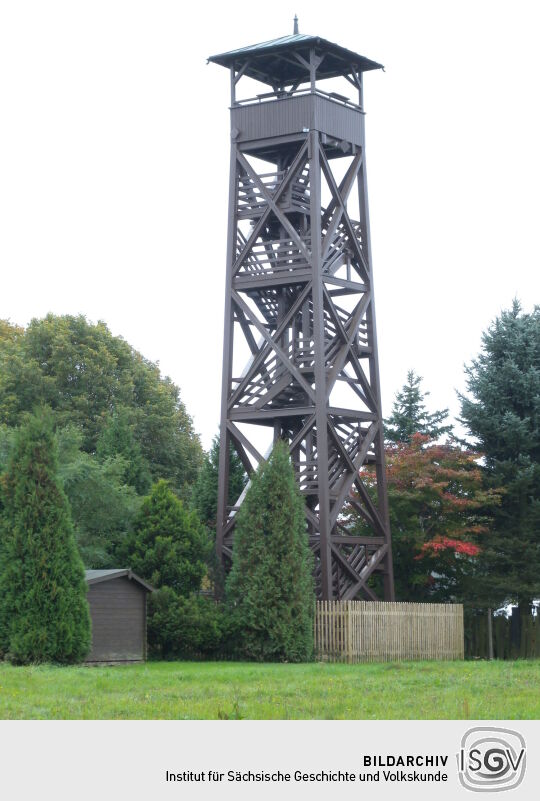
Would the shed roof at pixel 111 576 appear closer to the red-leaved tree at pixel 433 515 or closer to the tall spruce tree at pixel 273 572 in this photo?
the tall spruce tree at pixel 273 572

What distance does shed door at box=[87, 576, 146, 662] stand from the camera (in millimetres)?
34312

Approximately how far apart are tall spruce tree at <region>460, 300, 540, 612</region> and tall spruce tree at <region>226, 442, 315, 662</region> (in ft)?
32.3

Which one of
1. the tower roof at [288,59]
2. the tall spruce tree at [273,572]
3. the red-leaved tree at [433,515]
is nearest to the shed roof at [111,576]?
the tall spruce tree at [273,572]

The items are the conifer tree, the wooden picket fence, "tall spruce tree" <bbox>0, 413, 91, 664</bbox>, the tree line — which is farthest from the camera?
the conifer tree

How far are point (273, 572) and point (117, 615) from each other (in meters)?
4.01

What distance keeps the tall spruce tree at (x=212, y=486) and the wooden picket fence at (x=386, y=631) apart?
7.64 metres

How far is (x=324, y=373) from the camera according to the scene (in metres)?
39.6

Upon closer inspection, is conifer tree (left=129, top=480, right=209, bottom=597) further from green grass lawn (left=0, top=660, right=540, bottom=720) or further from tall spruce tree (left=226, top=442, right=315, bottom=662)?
green grass lawn (left=0, top=660, right=540, bottom=720)

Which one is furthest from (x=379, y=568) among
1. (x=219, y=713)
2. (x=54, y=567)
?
(x=219, y=713)

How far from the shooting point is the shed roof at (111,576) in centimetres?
3416

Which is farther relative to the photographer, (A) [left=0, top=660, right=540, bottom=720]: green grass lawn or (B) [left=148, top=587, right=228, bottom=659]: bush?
(B) [left=148, top=587, right=228, bottom=659]: bush
